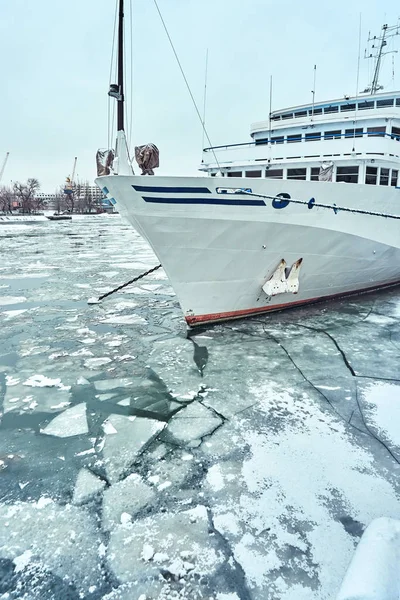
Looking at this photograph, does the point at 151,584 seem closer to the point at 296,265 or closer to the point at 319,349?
the point at 319,349

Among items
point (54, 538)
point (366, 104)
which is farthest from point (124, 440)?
point (366, 104)

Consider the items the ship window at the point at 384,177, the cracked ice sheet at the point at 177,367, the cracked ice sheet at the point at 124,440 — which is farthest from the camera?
the ship window at the point at 384,177

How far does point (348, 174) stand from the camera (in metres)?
7.78

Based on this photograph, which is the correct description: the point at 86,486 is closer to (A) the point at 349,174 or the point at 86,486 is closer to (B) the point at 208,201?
(B) the point at 208,201

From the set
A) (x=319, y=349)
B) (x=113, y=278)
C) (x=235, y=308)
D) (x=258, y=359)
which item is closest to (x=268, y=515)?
(x=258, y=359)

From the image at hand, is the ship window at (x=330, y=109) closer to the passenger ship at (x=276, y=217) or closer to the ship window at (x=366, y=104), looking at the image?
the ship window at (x=366, y=104)

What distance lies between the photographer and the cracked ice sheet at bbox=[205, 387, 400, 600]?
226 cm

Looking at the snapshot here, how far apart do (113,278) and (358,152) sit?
7.30 metres

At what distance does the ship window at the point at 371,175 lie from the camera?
766cm

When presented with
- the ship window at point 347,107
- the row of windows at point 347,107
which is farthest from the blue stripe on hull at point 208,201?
the ship window at point 347,107

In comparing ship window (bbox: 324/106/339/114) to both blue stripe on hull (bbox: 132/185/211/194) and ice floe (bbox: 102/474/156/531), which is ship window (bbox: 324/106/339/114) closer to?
blue stripe on hull (bbox: 132/185/211/194)

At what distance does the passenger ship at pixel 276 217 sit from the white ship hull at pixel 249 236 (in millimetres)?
18

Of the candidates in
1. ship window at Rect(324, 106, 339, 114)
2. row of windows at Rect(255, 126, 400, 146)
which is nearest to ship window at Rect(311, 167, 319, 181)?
row of windows at Rect(255, 126, 400, 146)

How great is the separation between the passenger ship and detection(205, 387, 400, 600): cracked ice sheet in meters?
3.13
